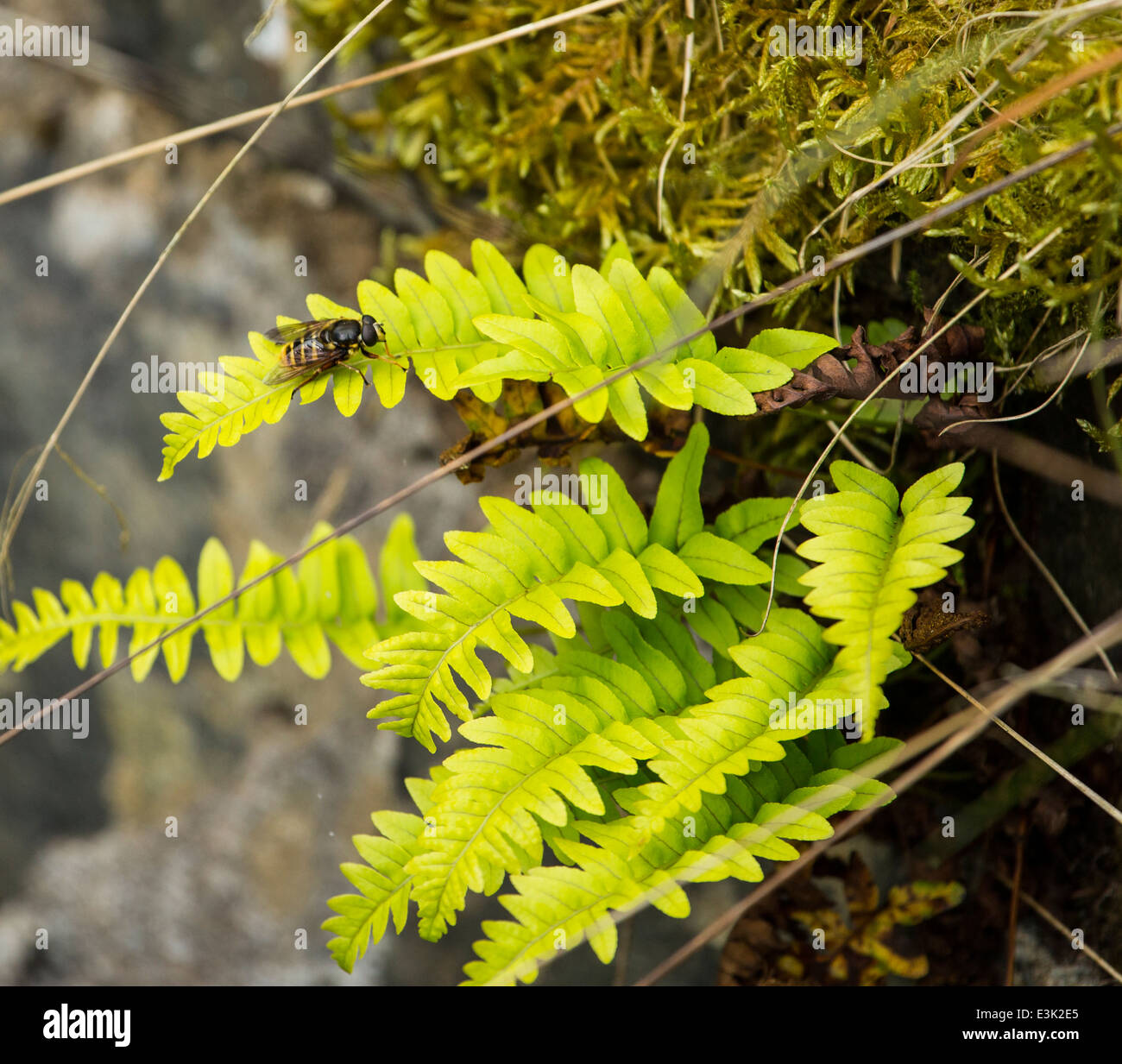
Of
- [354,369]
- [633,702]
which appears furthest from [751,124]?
[633,702]

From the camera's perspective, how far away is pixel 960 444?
175 cm

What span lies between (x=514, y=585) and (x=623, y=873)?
0.59 m

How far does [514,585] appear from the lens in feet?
5.32

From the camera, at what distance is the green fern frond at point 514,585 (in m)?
1.57

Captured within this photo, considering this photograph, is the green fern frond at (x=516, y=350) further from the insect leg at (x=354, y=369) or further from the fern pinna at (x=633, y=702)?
the fern pinna at (x=633, y=702)

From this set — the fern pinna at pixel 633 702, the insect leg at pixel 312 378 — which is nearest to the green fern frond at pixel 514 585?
the fern pinna at pixel 633 702

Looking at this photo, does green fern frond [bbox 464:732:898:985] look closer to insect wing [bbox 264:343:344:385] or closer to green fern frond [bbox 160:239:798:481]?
green fern frond [bbox 160:239:798:481]

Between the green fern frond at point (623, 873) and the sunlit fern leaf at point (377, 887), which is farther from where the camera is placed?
the sunlit fern leaf at point (377, 887)

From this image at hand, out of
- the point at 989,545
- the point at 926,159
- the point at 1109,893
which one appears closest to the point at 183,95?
the point at 926,159

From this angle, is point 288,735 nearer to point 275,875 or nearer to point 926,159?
point 275,875

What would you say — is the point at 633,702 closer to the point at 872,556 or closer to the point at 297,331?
the point at 872,556

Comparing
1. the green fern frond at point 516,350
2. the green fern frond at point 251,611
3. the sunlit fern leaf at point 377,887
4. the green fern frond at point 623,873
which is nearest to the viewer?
the green fern frond at point 623,873

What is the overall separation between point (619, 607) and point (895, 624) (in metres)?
0.69

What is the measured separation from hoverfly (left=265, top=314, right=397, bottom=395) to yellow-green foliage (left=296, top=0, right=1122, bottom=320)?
76cm
